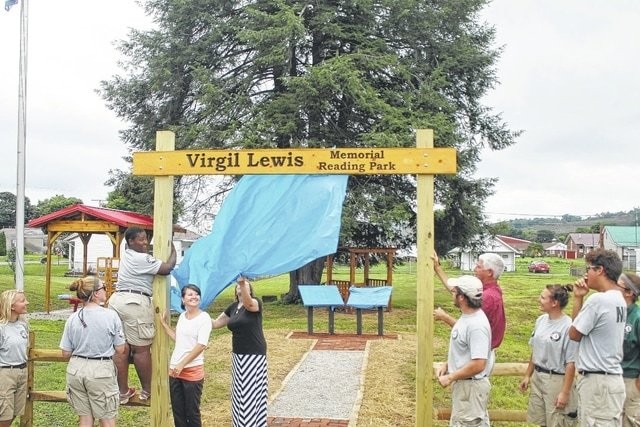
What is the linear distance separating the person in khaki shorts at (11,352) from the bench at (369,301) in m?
9.04

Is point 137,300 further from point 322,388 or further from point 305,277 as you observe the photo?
point 305,277

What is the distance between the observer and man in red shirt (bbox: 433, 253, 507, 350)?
485 cm

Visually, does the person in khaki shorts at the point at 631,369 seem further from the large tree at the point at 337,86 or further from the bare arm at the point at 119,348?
the large tree at the point at 337,86

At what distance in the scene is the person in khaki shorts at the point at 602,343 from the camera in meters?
4.34

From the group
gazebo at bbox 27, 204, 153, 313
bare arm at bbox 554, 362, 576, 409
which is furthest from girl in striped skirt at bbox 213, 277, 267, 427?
gazebo at bbox 27, 204, 153, 313

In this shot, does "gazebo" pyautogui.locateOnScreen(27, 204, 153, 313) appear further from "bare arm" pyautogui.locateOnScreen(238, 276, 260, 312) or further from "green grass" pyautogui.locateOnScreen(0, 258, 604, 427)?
"bare arm" pyautogui.locateOnScreen(238, 276, 260, 312)

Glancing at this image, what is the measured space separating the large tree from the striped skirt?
Answer: 42.4 feet

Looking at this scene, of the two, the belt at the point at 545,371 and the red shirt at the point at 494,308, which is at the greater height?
the red shirt at the point at 494,308

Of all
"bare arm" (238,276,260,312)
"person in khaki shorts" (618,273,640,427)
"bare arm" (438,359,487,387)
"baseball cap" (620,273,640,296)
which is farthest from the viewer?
"bare arm" (238,276,260,312)

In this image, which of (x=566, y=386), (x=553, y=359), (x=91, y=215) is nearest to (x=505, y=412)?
(x=553, y=359)

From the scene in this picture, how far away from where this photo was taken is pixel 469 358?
14.4ft

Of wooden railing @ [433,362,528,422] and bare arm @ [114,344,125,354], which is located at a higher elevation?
bare arm @ [114,344,125,354]

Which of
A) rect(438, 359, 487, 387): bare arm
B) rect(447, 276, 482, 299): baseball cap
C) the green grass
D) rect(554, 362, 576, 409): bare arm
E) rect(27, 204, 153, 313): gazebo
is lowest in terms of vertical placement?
the green grass

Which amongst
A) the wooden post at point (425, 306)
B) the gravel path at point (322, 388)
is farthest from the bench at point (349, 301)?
the wooden post at point (425, 306)
